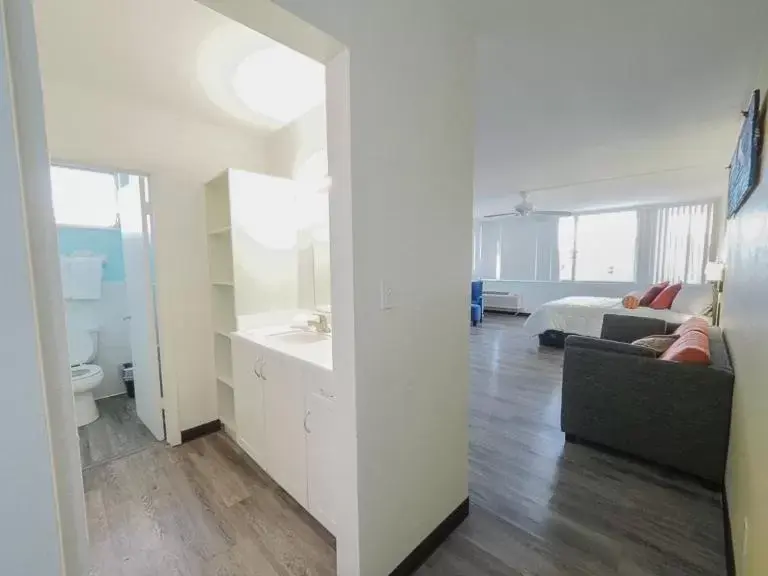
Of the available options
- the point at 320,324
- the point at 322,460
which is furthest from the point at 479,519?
the point at 320,324

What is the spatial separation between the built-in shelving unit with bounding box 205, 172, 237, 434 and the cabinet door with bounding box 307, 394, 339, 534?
4.06ft

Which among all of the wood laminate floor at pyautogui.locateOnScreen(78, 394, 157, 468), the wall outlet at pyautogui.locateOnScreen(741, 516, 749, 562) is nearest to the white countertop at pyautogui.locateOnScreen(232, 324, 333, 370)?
the wood laminate floor at pyautogui.locateOnScreen(78, 394, 157, 468)

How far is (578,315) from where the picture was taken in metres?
5.12

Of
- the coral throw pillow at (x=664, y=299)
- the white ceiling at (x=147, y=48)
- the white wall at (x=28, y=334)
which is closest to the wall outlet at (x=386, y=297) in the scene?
the white wall at (x=28, y=334)

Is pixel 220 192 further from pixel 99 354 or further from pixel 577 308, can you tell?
pixel 577 308

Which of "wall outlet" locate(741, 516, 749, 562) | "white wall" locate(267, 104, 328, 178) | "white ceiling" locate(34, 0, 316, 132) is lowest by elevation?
"wall outlet" locate(741, 516, 749, 562)

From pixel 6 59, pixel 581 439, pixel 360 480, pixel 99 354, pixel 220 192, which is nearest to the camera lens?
pixel 6 59

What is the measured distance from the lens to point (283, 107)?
7.73 ft

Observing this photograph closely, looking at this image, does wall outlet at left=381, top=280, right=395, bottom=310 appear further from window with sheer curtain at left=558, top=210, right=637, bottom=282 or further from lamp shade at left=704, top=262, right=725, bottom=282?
window with sheer curtain at left=558, top=210, right=637, bottom=282

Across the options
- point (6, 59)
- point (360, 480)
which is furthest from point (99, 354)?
point (6, 59)

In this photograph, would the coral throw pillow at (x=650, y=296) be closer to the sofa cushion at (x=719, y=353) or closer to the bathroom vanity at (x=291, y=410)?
the sofa cushion at (x=719, y=353)

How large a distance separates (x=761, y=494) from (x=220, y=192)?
3.29 meters

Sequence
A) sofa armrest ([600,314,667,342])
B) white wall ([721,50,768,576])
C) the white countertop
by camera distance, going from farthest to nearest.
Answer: sofa armrest ([600,314,667,342]) < the white countertop < white wall ([721,50,768,576])

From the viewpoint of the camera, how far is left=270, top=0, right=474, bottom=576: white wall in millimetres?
1217
